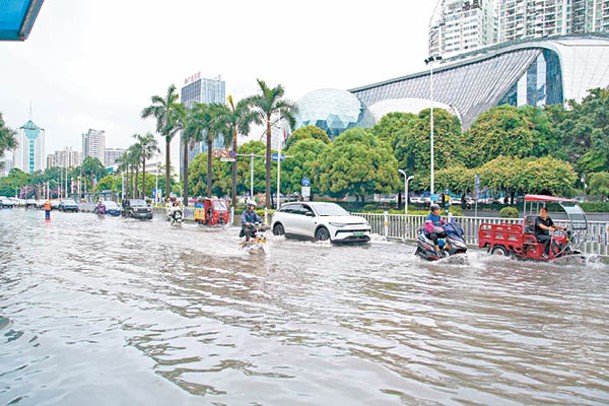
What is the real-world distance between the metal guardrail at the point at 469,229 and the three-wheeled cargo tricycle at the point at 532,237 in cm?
53

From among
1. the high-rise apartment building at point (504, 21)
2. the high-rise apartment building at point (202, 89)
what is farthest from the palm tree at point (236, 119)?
the high-rise apartment building at point (202, 89)

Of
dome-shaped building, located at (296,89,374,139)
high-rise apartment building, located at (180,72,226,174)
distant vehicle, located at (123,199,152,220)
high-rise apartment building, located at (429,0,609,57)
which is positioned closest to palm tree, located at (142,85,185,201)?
distant vehicle, located at (123,199,152,220)

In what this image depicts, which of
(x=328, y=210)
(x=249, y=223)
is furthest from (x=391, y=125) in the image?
(x=249, y=223)

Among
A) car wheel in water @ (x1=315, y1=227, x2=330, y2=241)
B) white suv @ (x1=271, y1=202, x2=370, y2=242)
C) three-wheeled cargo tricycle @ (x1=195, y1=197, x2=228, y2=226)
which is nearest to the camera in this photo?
white suv @ (x1=271, y1=202, x2=370, y2=242)

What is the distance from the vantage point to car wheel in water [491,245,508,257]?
47.0 feet

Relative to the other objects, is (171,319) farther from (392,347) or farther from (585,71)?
(585,71)

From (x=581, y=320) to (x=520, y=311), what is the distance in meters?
0.81

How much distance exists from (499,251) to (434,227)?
7.79 ft

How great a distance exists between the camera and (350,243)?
736 inches

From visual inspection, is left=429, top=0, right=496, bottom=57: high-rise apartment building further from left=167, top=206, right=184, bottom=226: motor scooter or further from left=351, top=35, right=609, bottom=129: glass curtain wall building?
left=167, top=206, right=184, bottom=226: motor scooter

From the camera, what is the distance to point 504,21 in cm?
16675

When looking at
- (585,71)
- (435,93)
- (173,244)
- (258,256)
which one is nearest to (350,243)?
(258,256)

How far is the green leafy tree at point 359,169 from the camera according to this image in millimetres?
47094

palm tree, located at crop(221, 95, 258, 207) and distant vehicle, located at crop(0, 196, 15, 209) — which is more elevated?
palm tree, located at crop(221, 95, 258, 207)
